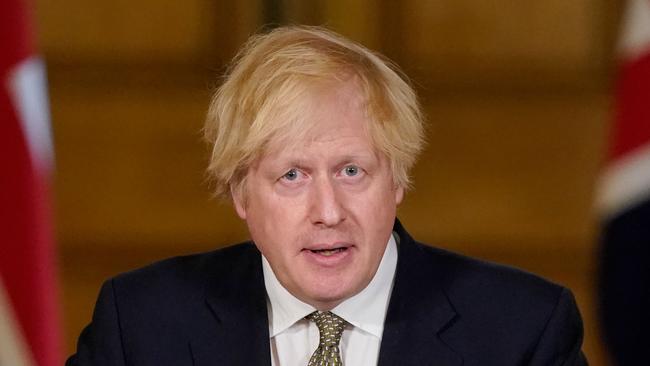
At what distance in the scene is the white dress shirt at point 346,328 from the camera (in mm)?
2289

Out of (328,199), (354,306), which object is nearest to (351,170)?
(328,199)

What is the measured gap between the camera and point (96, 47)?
3.95 meters

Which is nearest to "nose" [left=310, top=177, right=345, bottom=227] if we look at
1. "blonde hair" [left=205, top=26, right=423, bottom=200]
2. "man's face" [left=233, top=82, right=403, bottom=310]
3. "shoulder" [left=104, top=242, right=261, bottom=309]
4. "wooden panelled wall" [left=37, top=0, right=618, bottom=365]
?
"man's face" [left=233, top=82, right=403, bottom=310]

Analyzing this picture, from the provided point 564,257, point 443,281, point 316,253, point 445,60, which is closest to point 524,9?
point 445,60

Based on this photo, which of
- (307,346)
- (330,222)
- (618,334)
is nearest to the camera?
(330,222)

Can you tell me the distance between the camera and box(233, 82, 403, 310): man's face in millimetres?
2131

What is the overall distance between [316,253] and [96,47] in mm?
2004

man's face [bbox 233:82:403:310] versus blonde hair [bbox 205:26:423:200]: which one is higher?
blonde hair [bbox 205:26:423:200]

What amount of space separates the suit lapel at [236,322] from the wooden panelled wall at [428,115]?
1.51m

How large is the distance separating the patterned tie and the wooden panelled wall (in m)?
1.62

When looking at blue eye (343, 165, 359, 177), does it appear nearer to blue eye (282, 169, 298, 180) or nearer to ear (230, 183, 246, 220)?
blue eye (282, 169, 298, 180)

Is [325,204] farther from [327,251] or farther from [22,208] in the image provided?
[22,208]

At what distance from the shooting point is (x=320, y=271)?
2164mm

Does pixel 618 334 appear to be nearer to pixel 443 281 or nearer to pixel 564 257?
pixel 443 281
